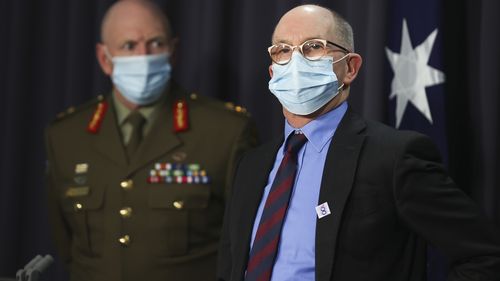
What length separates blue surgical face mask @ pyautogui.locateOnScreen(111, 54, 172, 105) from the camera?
243cm

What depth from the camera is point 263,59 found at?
2.80 meters

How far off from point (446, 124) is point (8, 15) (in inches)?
76.6

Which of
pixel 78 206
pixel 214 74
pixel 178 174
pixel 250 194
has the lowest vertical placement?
pixel 78 206

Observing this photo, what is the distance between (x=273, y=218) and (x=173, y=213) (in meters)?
0.65

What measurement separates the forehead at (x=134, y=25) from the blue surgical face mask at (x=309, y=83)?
736 millimetres

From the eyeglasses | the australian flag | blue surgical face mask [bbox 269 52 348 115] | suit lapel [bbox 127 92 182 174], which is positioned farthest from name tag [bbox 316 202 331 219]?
suit lapel [bbox 127 92 182 174]

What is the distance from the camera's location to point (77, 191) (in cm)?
248

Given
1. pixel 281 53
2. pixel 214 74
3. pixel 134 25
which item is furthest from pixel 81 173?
pixel 281 53

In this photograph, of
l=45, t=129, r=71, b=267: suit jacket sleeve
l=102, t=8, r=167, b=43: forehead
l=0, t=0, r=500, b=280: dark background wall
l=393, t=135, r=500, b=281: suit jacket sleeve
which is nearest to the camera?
l=393, t=135, r=500, b=281: suit jacket sleeve

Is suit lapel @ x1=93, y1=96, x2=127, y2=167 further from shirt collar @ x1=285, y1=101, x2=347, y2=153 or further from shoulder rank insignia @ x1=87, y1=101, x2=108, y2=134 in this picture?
shirt collar @ x1=285, y1=101, x2=347, y2=153

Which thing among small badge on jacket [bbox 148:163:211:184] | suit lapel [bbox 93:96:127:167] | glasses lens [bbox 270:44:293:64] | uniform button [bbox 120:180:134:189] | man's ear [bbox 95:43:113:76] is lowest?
uniform button [bbox 120:180:134:189]

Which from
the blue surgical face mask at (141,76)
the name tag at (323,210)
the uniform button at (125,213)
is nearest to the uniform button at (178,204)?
the uniform button at (125,213)

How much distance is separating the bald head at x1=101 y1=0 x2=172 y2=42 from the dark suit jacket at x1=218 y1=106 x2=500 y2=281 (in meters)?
0.97

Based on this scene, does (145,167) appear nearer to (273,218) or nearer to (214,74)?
(214,74)
